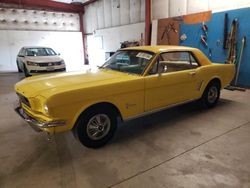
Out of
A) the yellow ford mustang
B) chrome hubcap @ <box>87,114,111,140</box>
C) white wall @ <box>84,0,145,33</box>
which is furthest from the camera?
white wall @ <box>84,0,145,33</box>

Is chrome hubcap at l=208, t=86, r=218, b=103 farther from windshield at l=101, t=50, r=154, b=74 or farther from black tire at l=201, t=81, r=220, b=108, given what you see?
windshield at l=101, t=50, r=154, b=74

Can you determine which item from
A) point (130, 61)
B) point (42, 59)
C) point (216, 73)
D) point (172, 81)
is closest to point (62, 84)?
point (130, 61)

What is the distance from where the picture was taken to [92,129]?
2756mm

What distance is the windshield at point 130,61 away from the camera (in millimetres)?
3246

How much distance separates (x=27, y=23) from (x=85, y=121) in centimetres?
1232

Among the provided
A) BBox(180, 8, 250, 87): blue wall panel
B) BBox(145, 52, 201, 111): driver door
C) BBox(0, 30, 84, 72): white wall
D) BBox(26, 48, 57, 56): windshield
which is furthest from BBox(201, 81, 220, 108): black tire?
BBox(0, 30, 84, 72): white wall

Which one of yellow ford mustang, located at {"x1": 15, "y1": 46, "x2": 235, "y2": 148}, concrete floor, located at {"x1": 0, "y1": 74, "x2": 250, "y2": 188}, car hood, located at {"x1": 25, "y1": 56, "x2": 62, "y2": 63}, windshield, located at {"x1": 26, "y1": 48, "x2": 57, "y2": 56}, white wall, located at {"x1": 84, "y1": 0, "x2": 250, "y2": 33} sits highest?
white wall, located at {"x1": 84, "y1": 0, "x2": 250, "y2": 33}

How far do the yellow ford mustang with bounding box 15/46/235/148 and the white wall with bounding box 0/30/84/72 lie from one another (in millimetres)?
8282

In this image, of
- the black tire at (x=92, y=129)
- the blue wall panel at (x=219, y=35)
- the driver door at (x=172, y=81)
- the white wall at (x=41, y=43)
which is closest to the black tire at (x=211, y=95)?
the driver door at (x=172, y=81)

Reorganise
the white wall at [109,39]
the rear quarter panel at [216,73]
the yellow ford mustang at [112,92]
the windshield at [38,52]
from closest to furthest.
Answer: the yellow ford mustang at [112,92] < the rear quarter panel at [216,73] < the windshield at [38,52] < the white wall at [109,39]

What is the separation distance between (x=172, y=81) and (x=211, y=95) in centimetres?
144

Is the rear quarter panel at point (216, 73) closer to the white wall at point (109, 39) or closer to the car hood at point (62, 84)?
the car hood at point (62, 84)

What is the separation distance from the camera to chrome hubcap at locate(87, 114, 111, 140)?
2730 millimetres

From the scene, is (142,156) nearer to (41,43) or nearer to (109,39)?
(109,39)
